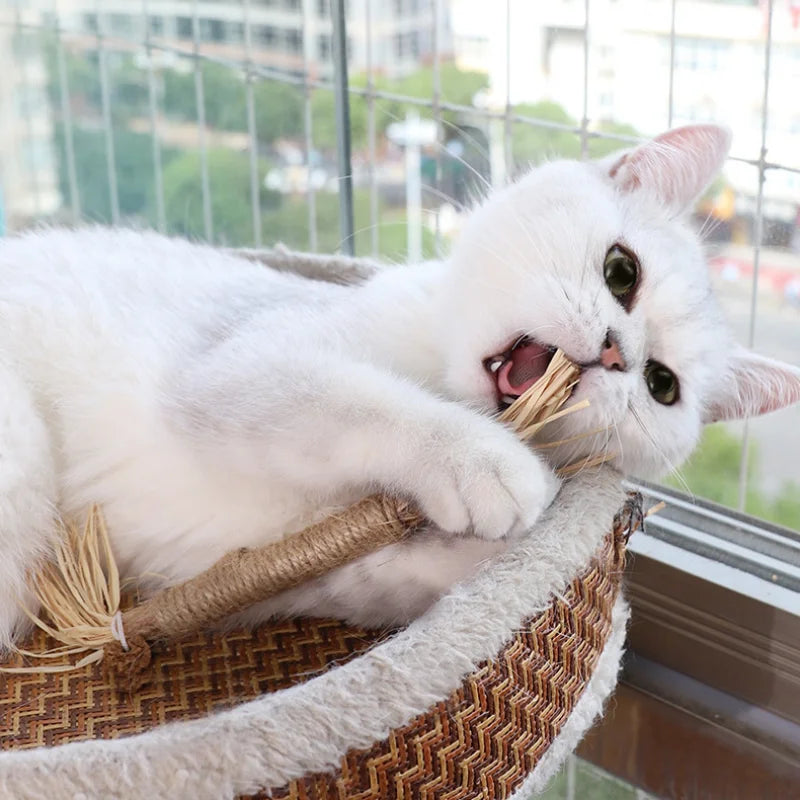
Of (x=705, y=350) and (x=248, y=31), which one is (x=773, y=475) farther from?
(x=248, y=31)

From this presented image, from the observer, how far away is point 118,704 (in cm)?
102

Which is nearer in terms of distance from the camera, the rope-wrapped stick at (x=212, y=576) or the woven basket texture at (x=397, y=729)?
the woven basket texture at (x=397, y=729)

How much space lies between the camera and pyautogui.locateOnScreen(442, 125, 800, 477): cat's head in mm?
1057

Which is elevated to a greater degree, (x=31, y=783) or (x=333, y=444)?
(x=333, y=444)

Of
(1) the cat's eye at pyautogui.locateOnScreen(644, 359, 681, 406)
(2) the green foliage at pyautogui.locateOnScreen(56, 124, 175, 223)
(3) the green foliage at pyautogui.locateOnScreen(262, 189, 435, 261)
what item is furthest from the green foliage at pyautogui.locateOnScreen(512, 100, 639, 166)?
(2) the green foliage at pyautogui.locateOnScreen(56, 124, 175, 223)

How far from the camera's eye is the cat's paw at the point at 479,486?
0.93 meters

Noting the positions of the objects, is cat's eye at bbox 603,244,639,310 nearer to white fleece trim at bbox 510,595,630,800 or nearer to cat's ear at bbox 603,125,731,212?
cat's ear at bbox 603,125,731,212

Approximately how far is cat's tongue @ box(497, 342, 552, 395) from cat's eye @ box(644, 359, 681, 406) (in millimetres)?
131

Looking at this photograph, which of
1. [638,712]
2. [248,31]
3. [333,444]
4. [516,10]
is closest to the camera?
[333,444]

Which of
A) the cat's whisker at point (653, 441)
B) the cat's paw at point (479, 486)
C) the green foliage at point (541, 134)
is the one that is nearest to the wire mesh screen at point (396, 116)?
the green foliage at point (541, 134)

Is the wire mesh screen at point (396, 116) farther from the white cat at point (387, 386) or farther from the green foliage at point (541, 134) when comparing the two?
the white cat at point (387, 386)

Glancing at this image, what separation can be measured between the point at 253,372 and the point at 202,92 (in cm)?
186

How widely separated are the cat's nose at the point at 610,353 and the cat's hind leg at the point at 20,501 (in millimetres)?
692

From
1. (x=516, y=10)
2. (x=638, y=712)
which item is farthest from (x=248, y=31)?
(x=638, y=712)
